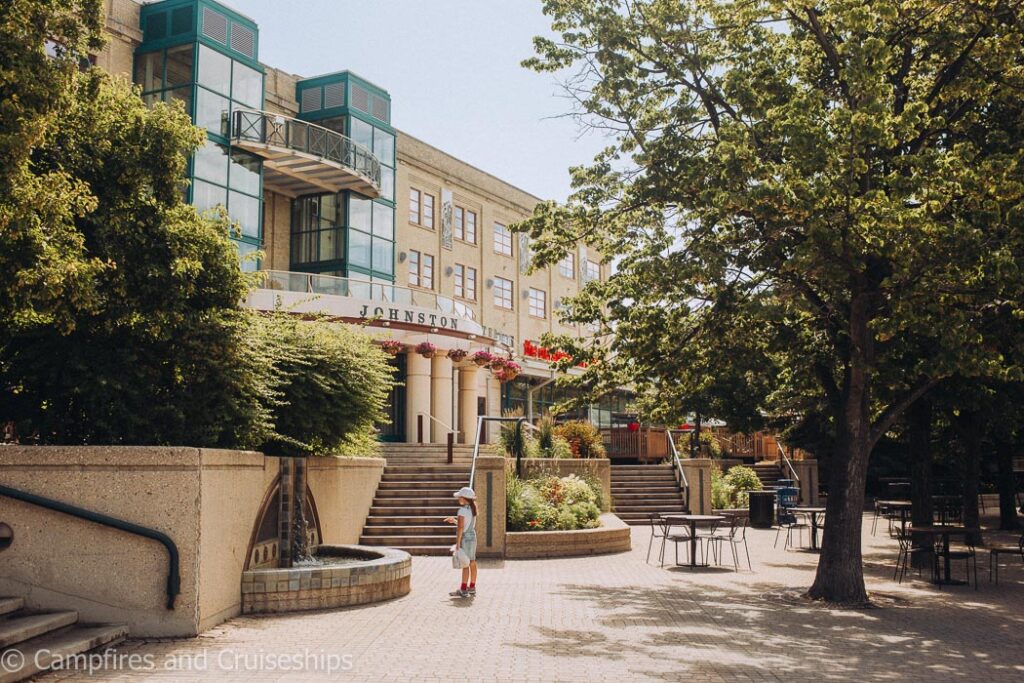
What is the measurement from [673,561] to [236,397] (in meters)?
9.31

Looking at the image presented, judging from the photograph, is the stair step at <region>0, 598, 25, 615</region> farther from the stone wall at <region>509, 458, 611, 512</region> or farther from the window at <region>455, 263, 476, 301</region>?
the window at <region>455, 263, 476, 301</region>

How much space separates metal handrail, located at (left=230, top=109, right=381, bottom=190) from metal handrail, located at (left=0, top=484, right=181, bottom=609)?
23949 millimetres

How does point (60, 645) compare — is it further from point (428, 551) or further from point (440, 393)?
point (440, 393)

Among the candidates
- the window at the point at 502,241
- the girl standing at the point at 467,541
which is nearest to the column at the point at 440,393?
the window at the point at 502,241

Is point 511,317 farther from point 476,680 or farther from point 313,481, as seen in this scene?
point 476,680

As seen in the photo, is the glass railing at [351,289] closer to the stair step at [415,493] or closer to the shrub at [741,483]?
the stair step at [415,493]

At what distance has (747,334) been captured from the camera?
1459 cm

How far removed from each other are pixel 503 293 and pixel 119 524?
→ 129ft

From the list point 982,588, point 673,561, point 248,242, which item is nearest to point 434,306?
point 248,242

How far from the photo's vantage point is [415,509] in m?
20.0

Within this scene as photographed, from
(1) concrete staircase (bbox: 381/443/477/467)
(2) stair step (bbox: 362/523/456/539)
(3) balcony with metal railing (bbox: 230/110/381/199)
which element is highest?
(3) balcony with metal railing (bbox: 230/110/381/199)

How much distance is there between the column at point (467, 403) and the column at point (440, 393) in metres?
1.65

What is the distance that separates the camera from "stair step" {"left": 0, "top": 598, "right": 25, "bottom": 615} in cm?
882

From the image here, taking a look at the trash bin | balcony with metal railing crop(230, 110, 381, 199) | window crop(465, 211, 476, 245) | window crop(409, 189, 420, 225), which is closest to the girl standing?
the trash bin
